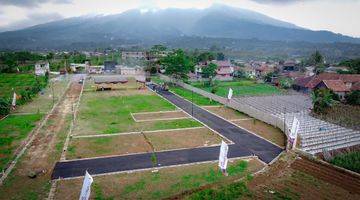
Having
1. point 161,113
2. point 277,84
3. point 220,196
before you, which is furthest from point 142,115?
point 277,84

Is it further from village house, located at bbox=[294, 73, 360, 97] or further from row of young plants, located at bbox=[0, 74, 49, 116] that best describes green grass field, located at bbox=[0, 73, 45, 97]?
village house, located at bbox=[294, 73, 360, 97]

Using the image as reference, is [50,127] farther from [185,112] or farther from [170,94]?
[170,94]

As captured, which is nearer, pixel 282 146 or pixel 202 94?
pixel 282 146

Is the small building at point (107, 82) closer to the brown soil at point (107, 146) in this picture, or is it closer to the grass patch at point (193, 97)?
the grass patch at point (193, 97)

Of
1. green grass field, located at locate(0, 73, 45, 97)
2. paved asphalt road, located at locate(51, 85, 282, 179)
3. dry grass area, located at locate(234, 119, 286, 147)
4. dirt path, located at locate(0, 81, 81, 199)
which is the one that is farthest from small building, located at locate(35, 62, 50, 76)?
paved asphalt road, located at locate(51, 85, 282, 179)

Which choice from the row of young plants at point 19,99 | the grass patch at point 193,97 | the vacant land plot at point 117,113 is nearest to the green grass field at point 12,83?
the row of young plants at point 19,99
